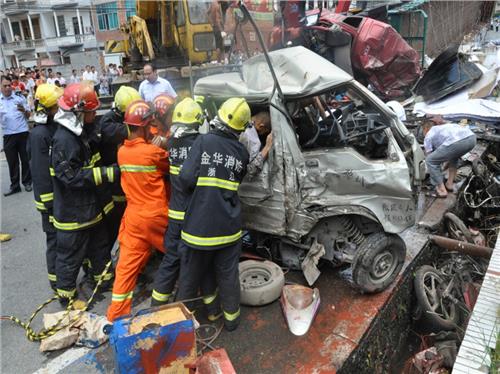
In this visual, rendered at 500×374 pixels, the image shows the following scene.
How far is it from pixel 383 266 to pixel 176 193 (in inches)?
82.1

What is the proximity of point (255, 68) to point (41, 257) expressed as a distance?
354cm

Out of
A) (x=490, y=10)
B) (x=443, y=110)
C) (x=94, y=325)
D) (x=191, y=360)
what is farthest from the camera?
(x=490, y=10)

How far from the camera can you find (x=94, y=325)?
3354 millimetres

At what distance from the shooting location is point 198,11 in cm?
880

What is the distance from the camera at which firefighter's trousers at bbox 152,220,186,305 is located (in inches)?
133

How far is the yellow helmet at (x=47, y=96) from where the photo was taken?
3.83 meters

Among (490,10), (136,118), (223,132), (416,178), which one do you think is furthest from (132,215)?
(490,10)

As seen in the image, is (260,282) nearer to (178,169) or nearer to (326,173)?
(326,173)

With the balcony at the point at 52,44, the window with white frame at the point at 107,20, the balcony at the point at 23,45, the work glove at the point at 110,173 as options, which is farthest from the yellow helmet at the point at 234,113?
the balcony at the point at 23,45

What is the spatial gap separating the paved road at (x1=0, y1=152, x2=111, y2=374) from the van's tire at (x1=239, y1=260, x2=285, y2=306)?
141 centimetres

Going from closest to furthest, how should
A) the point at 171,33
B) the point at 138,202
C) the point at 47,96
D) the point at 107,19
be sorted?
1. the point at 138,202
2. the point at 47,96
3. the point at 171,33
4. the point at 107,19

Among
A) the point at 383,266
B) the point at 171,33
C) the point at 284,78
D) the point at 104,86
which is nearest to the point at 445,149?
the point at 383,266

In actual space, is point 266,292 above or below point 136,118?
below

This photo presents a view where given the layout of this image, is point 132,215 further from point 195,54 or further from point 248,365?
point 195,54
